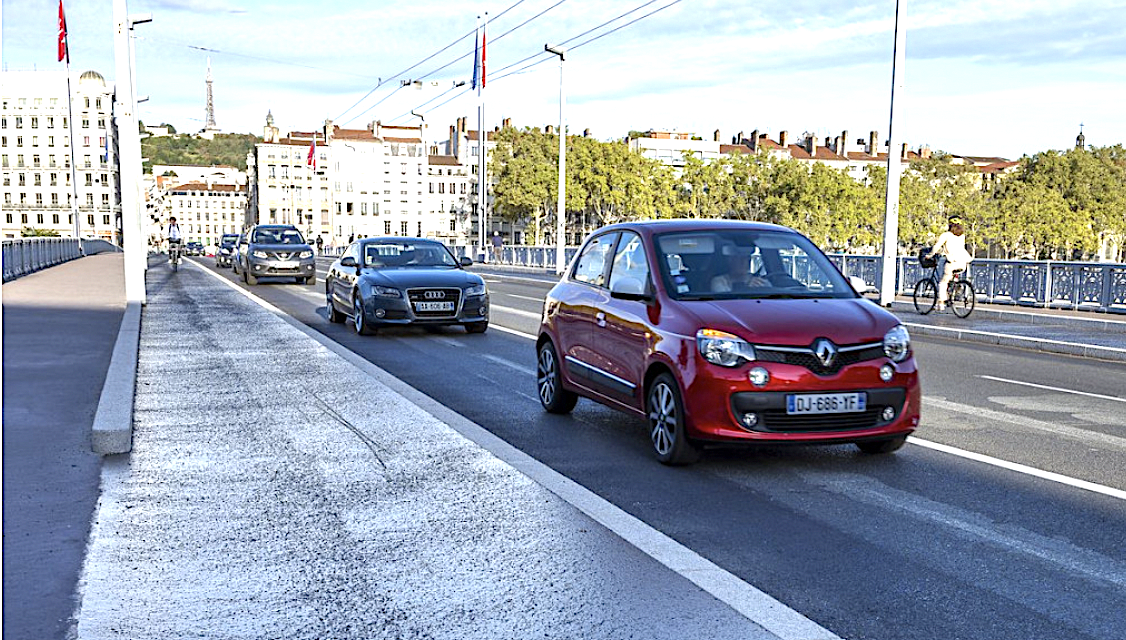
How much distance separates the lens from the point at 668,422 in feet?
22.1

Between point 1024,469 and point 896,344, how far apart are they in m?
1.13

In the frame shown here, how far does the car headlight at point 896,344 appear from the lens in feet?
21.5

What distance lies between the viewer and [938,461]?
22.5ft

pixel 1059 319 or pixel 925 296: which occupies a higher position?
pixel 925 296

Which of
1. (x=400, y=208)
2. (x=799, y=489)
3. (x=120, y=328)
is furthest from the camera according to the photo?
(x=400, y=208)

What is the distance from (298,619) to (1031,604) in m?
2.83

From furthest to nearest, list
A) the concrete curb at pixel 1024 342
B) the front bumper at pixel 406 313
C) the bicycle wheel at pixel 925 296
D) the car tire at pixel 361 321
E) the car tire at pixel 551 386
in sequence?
the bicycle wheel at pixel 925 296 → the car tire at pixel 361 321 → the front bumper at pixel 406 313 → the concrete curb at pixel 1024 342 → the car tire at pixel 551 386

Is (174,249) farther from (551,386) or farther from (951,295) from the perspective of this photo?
(551,386)

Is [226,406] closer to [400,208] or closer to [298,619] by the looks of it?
[298,619]

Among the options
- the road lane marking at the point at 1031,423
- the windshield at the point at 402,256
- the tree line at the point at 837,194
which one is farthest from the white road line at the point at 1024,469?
the tree line at the point at 837,194

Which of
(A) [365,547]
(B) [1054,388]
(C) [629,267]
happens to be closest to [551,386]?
(C) [629,267]

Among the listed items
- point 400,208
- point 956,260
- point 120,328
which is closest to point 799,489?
point 120,328

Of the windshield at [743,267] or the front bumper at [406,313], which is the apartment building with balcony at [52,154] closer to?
the front bumper at [406,313]

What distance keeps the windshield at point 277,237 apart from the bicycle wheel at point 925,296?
18.3m
